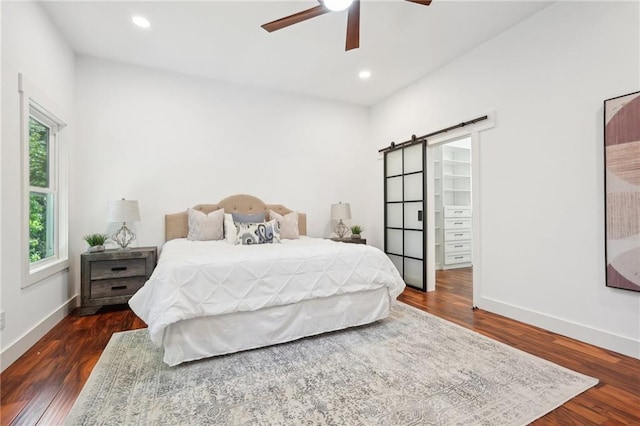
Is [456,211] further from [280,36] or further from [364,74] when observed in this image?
[280,36]

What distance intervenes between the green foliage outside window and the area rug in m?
1.23

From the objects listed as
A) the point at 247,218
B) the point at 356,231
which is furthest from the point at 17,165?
the point at 356,231

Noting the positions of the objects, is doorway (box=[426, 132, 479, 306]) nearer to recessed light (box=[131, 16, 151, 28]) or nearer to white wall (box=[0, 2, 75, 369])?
recessed light (box=[131, 16, 151, 28])

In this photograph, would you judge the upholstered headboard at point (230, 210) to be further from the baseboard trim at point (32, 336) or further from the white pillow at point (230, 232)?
the baseboard trim at point (32, 336)

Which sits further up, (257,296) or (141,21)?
(141,21)

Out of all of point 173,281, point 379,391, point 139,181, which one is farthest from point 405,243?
point 139,181

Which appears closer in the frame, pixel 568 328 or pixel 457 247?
pixel 568 328

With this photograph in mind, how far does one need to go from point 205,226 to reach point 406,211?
2.76 meters

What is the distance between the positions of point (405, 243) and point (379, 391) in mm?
2916

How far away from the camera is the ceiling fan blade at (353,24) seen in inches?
88.0

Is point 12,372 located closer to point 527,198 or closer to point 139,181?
point 139,181

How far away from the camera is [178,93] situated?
4023 millimetres

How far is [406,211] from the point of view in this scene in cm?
445

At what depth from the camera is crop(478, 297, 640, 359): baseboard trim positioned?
224cm
